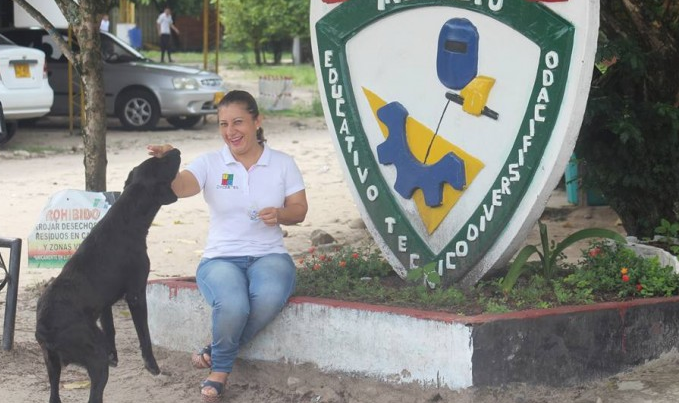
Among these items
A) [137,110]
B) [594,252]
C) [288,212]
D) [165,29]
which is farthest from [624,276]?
[165,29]

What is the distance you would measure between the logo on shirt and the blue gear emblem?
34.2 inches

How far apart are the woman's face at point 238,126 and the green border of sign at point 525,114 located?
0.73 metres

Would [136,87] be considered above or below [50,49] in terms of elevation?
below

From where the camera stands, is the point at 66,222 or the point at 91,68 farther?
the point at 91,68

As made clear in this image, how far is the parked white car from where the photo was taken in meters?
14.4

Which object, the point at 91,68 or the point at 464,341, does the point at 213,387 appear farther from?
the point at 91,68

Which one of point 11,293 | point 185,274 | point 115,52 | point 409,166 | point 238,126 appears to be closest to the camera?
point 238,126

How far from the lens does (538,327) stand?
501cm

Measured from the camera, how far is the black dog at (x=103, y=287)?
4727 mm

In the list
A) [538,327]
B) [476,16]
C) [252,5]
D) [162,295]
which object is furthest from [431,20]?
[252,5]

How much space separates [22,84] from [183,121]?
13.2 ft

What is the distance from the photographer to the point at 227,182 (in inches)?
211

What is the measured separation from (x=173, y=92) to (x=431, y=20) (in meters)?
12.0

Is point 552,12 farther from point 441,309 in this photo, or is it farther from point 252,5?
point 252,5
